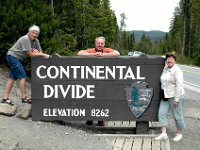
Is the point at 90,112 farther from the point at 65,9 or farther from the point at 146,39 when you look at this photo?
the point at 146,39

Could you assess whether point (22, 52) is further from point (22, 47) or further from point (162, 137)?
point (162, 137)

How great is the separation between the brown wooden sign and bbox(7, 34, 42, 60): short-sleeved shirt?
0.31m

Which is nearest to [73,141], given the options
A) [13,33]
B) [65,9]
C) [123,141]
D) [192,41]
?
[123,141]

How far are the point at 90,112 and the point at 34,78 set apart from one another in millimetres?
1354

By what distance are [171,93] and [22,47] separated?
318 cm

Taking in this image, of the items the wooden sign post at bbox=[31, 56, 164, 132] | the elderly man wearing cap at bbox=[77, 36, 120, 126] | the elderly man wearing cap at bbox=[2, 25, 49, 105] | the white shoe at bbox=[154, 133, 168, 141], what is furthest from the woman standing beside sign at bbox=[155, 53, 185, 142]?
the elderly man wearing cap at bbox=[2, 25, 49, 105]

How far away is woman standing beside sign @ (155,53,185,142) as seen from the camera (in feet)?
30.7

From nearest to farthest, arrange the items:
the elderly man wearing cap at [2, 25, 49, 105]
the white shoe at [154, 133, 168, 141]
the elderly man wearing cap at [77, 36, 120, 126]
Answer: the white shoe at [154, 133, 168, 141] < the elderly man wearing cap at [2, 25, 49, 105] < the elderly man wearing cap at [77, 36, 120, 126]

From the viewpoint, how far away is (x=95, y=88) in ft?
32.4

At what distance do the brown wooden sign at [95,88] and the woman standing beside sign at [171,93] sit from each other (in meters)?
0.30

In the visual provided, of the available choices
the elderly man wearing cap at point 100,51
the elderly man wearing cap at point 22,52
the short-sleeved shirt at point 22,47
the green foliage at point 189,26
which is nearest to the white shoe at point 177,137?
the elderly man wearing cap at point 100,51

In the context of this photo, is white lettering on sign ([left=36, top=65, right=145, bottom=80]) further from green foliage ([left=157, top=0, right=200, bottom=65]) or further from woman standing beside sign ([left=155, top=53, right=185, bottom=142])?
green foliage ([left=157, top=0, right=200, bottom=65])

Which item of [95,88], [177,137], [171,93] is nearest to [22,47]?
[95,88]

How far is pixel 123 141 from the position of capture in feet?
30.1
